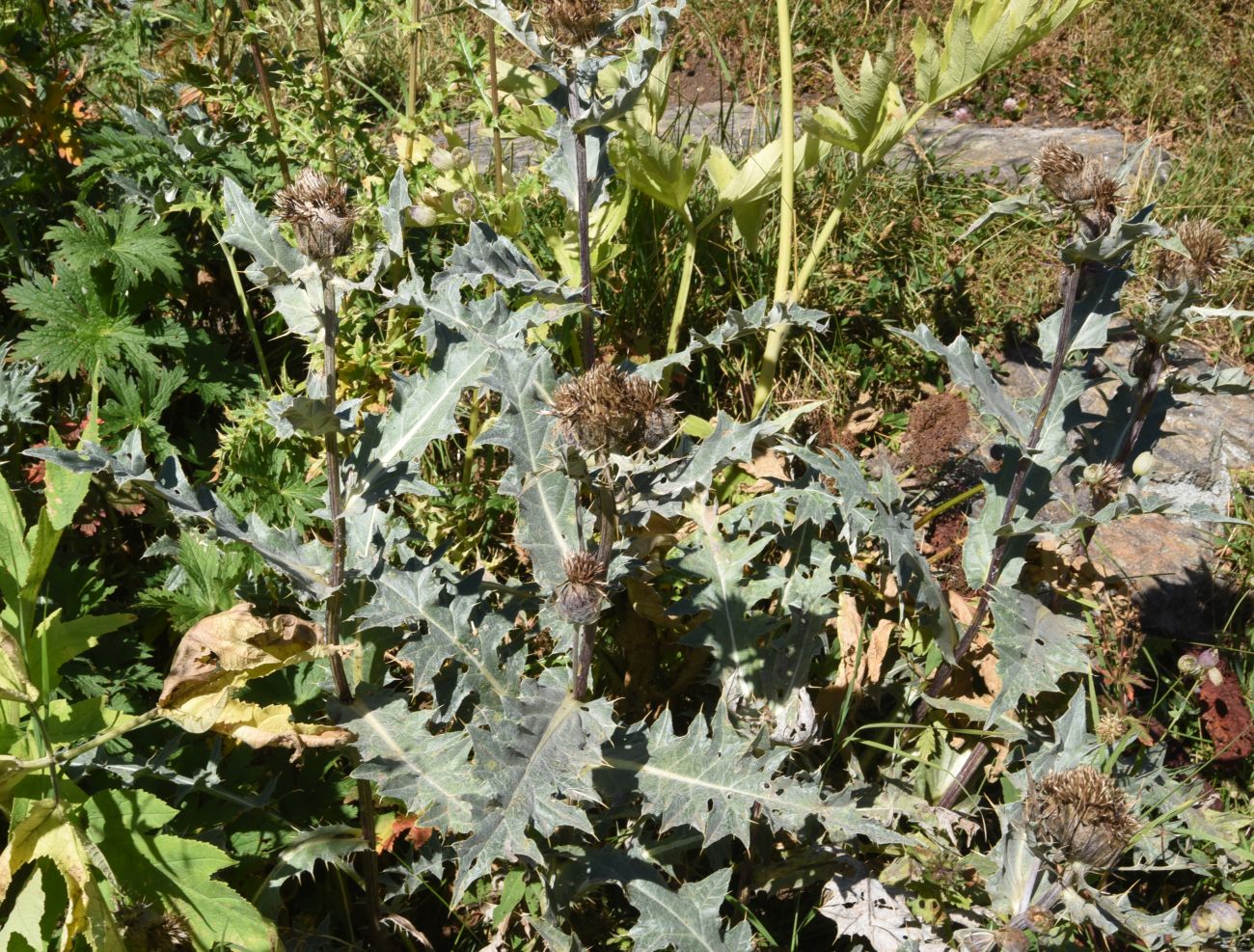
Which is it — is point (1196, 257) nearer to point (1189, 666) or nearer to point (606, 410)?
point (1189, 666)

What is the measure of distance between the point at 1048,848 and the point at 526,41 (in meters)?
2.04

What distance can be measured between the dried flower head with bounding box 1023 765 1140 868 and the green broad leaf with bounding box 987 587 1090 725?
0.36 metres

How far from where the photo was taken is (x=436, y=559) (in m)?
2.32

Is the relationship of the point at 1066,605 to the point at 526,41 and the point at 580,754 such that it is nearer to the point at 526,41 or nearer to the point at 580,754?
the point at 580,754

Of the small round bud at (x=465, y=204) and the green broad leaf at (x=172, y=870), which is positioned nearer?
the green broad leaf at (x=172, y=870)

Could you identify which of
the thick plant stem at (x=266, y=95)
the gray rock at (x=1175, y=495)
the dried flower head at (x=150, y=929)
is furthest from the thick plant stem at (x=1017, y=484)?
the thick plant stem at (x=266, y=95)

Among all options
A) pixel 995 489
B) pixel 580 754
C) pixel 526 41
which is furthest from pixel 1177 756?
pixel 526 41

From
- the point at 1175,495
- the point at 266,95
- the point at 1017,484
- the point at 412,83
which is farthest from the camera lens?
the point at 1175,495

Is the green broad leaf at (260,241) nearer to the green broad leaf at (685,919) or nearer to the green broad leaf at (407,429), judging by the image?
the green broad leaf at (407,429)

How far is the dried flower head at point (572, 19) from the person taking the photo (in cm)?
228

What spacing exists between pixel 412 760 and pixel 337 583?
40cm

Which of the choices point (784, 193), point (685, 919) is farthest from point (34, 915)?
point (784, 193)

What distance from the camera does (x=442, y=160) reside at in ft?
9.83

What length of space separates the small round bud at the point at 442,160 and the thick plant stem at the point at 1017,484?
1.75 meters
